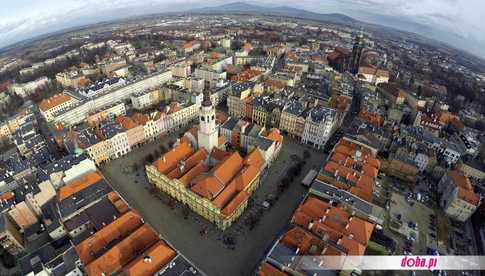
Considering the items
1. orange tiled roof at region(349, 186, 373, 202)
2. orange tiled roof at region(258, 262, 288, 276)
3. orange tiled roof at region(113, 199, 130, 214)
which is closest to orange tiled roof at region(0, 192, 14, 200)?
orange tiled roof at region(113, 199, 130, 214)

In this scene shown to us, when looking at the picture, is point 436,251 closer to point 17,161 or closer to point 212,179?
point 212,179

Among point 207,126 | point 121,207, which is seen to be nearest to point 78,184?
point 121,207

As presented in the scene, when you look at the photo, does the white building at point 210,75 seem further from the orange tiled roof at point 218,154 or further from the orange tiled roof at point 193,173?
the orange tiled roof at point 193,173

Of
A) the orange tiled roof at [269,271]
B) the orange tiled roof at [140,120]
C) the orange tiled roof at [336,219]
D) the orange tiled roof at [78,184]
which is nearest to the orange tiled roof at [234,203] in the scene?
the orange tiled roof at [269,271]

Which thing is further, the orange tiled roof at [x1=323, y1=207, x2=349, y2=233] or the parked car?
the parked car

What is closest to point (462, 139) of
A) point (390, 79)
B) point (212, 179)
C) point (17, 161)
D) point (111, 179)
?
point (390, 79)

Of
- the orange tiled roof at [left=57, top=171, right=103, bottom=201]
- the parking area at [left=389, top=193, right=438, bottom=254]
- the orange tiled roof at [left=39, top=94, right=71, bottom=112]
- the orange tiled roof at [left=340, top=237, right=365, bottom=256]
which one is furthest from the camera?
the orange tiled roof at [left=39, top=94, right=71, bottom=112]

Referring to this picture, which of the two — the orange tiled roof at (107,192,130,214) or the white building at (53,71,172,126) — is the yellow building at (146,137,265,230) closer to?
the orange tiled roof at (107,192,130,214)
